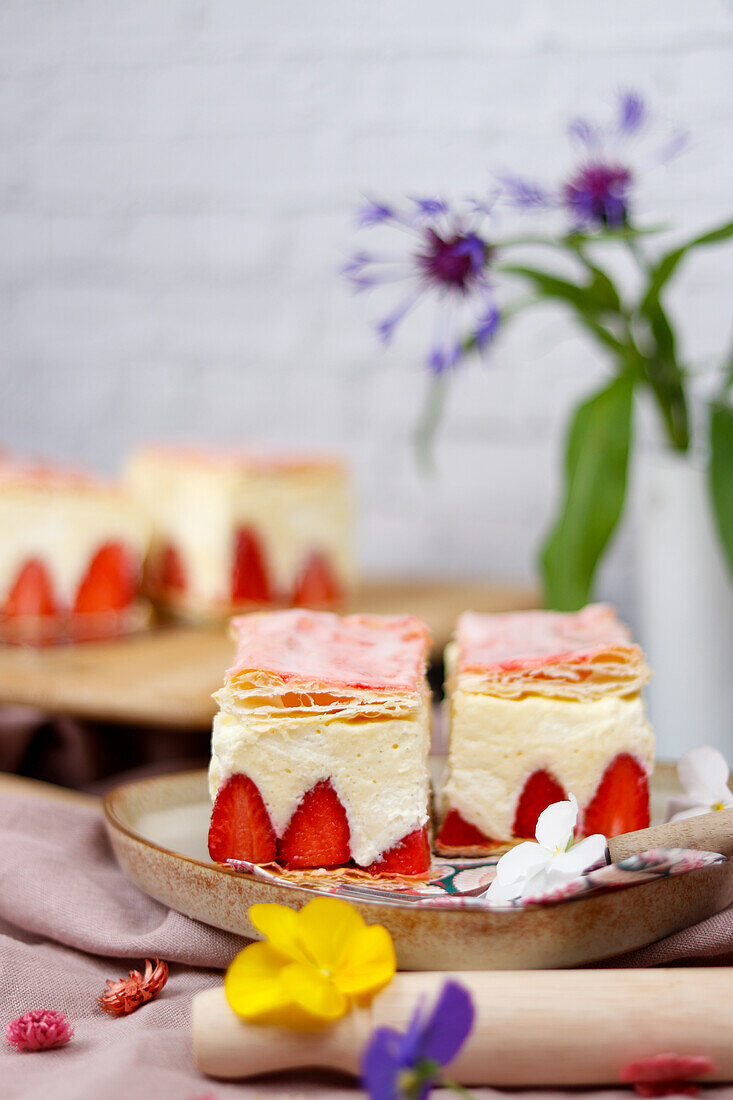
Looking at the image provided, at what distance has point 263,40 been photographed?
6.47 ft

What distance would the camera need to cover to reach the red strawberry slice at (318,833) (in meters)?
0.72

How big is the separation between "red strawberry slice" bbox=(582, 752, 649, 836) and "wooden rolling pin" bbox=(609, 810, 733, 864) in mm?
88

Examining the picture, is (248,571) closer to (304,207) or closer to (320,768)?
(304,207)

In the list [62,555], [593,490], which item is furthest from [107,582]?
[593,490]

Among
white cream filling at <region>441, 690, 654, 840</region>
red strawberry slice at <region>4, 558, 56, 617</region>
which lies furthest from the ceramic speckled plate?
red strawberry slice at <region>4, 558, 56, 617</region>

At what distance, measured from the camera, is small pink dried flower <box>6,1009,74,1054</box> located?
617 mm

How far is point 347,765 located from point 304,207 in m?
1.48

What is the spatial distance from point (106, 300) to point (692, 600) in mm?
1343

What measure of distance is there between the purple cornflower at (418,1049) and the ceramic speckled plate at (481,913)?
0.22 ft

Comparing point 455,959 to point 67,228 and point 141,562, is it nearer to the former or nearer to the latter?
point 141,562

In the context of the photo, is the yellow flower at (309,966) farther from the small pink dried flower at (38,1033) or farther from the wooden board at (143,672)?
the wooden board at (143,672)

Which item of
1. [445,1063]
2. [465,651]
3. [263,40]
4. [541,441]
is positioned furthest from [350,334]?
[445,1063]

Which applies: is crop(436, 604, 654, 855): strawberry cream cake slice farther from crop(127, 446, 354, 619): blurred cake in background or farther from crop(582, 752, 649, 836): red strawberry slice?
crop(127, 446, 354, 619): blurred cake in background

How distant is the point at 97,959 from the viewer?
75cm
